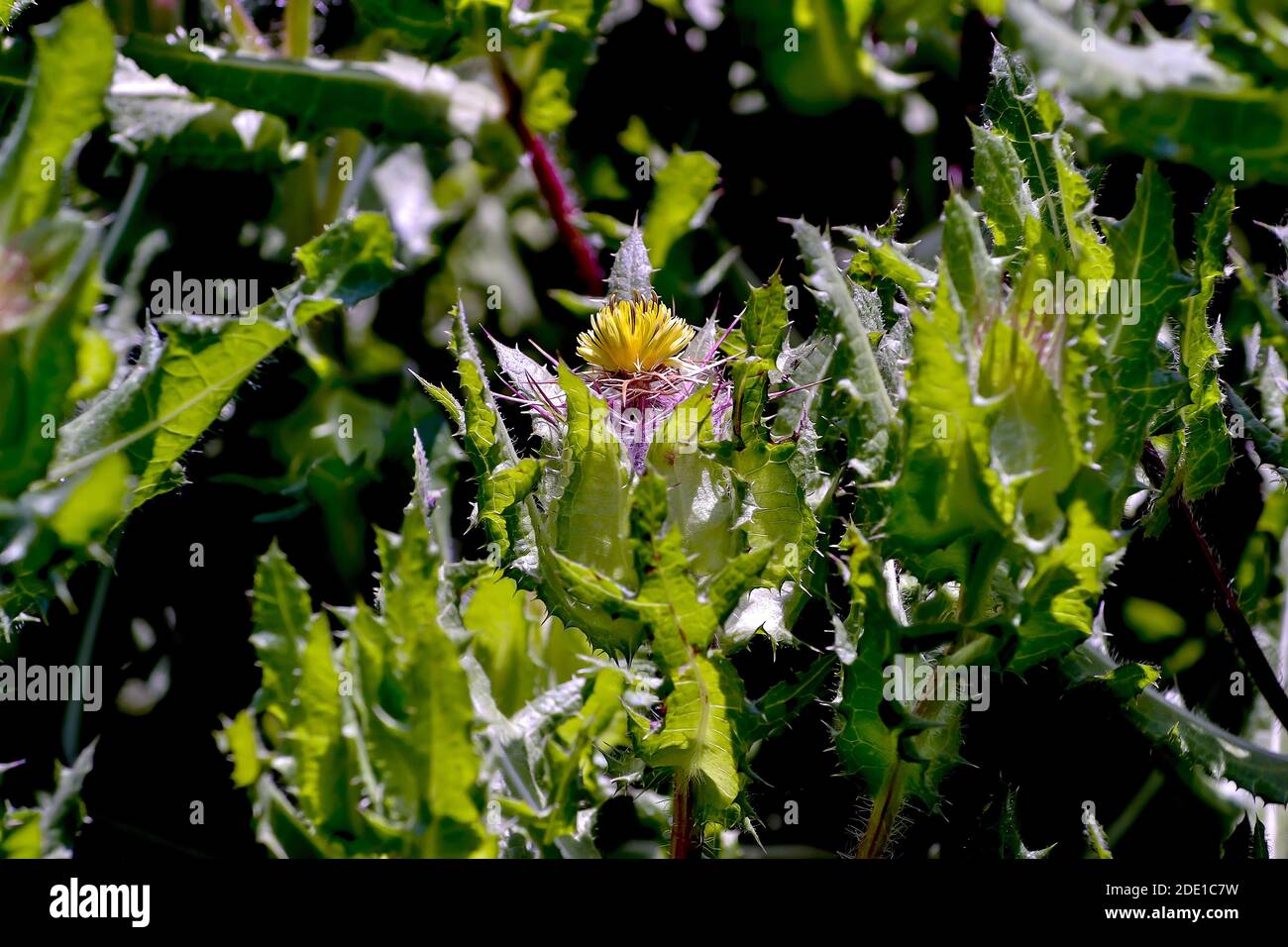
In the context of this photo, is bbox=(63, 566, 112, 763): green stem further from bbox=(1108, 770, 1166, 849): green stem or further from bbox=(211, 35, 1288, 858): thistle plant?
bbox=(1108, 770, 1166, 849): green stem

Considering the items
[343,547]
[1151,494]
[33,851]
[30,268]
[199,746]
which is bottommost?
[199,746]

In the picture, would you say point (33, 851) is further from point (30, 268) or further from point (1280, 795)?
point (1280, 795)

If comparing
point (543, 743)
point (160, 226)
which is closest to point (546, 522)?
point (543, 743)

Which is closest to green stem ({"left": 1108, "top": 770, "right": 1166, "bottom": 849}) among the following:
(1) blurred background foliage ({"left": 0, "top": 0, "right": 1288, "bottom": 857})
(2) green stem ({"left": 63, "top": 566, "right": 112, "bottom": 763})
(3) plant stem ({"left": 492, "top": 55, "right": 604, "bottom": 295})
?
(1) blurred background foliage ({"left": 0, "top": 0, "right": 1288, "bottom": 857})

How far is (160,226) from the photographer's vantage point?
4.27 ft

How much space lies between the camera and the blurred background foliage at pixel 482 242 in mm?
1052

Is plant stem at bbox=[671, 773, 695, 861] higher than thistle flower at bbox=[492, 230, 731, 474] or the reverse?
the reverse

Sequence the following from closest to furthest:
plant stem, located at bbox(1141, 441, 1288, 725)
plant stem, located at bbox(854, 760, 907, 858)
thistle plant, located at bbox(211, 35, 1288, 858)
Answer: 1. thistle plant, located at bbox(211, 35, 1288, 858)
2. plant stem, located at bbox(854, 760, 907, 858)
3. plant stem, located at bbox(1141, 441, 1288, 725)

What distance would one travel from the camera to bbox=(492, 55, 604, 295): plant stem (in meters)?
1.24

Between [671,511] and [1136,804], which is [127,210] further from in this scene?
[1136,804]

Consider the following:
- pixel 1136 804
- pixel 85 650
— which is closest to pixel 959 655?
pixel 1136 804

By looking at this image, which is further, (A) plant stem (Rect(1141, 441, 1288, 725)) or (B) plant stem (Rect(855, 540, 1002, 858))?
(A) plant stem (Rect(1141, 441, 1288, 725))
